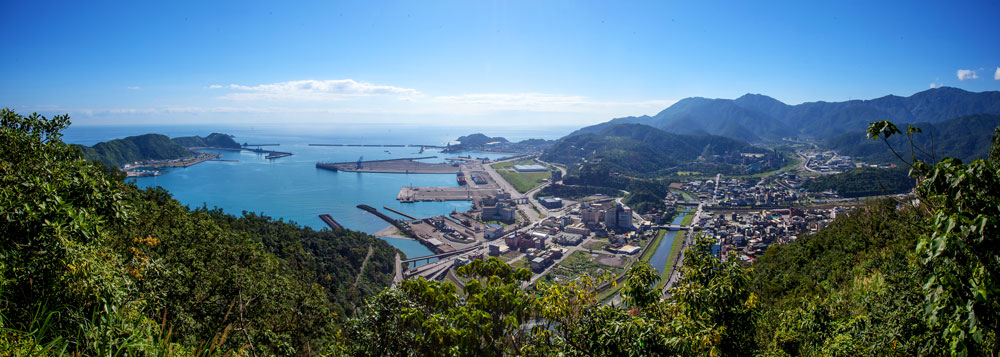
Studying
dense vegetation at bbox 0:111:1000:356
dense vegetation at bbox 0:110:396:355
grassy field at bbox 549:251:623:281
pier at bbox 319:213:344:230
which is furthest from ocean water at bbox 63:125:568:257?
dense vegetation at bbox 0:111:1000:356

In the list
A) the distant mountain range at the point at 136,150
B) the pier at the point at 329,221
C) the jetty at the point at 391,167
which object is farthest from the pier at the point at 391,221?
the distant mountain range at the point at 136,150

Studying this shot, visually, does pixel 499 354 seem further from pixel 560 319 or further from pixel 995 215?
pixel 995 215

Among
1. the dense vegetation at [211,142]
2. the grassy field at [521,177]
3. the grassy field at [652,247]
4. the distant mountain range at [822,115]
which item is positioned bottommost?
the grassy field at [652,247]

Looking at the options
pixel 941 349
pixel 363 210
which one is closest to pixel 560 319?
pixel 941 349

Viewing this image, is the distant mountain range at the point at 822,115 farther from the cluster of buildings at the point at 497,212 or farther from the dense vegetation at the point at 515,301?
the dense vegetation at the point at 515,301

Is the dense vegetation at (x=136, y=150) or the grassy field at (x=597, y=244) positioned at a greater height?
the dense vegetation at (x=136, y=150)

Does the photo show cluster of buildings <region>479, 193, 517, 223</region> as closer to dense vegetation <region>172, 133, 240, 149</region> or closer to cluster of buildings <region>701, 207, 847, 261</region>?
cluster of buildings <region>701, 207, 847, 261</region>
